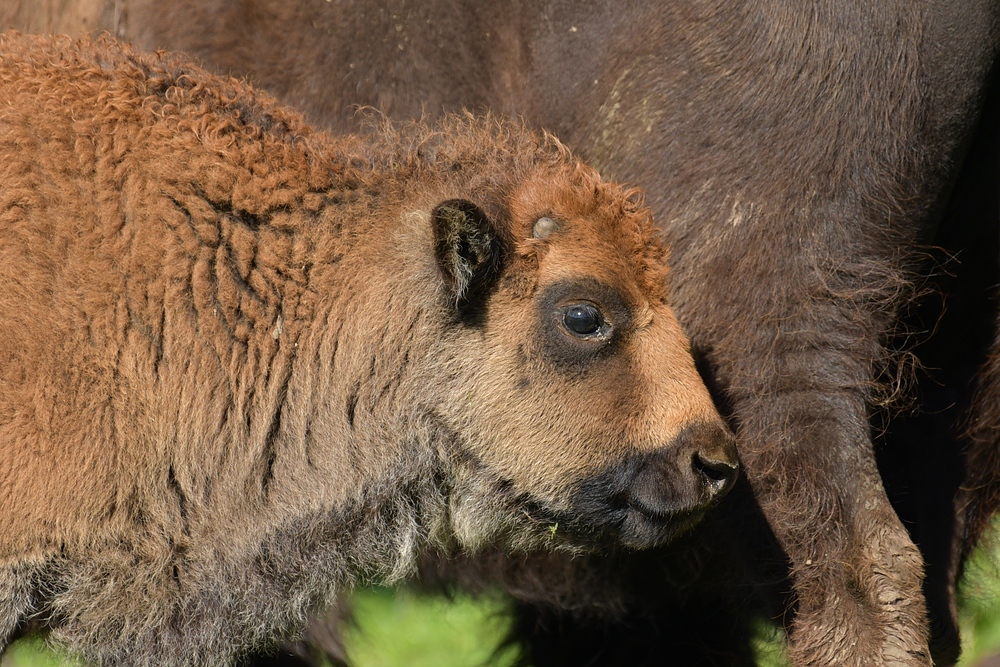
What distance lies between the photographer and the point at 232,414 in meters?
4.96

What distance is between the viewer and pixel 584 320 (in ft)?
16.2

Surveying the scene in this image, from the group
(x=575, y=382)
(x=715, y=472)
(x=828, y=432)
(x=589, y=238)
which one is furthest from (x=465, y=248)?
(x=828, y=432)

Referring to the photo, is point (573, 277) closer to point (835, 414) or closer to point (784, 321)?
point (784, 321)

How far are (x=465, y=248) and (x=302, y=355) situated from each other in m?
0.86

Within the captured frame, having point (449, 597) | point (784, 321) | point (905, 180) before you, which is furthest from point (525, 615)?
point (905, 180)

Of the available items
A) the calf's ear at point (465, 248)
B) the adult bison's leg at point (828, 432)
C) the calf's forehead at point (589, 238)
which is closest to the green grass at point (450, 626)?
the adult bison's leg at point (828, 432)

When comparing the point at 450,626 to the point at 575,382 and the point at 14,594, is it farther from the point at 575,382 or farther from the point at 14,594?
the point at 14,594

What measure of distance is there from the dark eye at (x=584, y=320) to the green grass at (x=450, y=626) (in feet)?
10.0

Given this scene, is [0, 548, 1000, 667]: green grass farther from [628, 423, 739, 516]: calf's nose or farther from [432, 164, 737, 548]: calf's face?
[628, 423, 739, 516]: calf's nose

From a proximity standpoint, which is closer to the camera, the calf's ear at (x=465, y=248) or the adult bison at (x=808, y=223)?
the calf's ear at (x=465, y=248)

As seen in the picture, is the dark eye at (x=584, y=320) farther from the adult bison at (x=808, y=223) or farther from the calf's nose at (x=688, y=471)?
the adult bison at (x=808, y=223)

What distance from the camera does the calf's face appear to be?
4922 mm

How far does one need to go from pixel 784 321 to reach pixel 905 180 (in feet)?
2.87

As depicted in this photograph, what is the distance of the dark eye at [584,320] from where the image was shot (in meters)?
4.93
